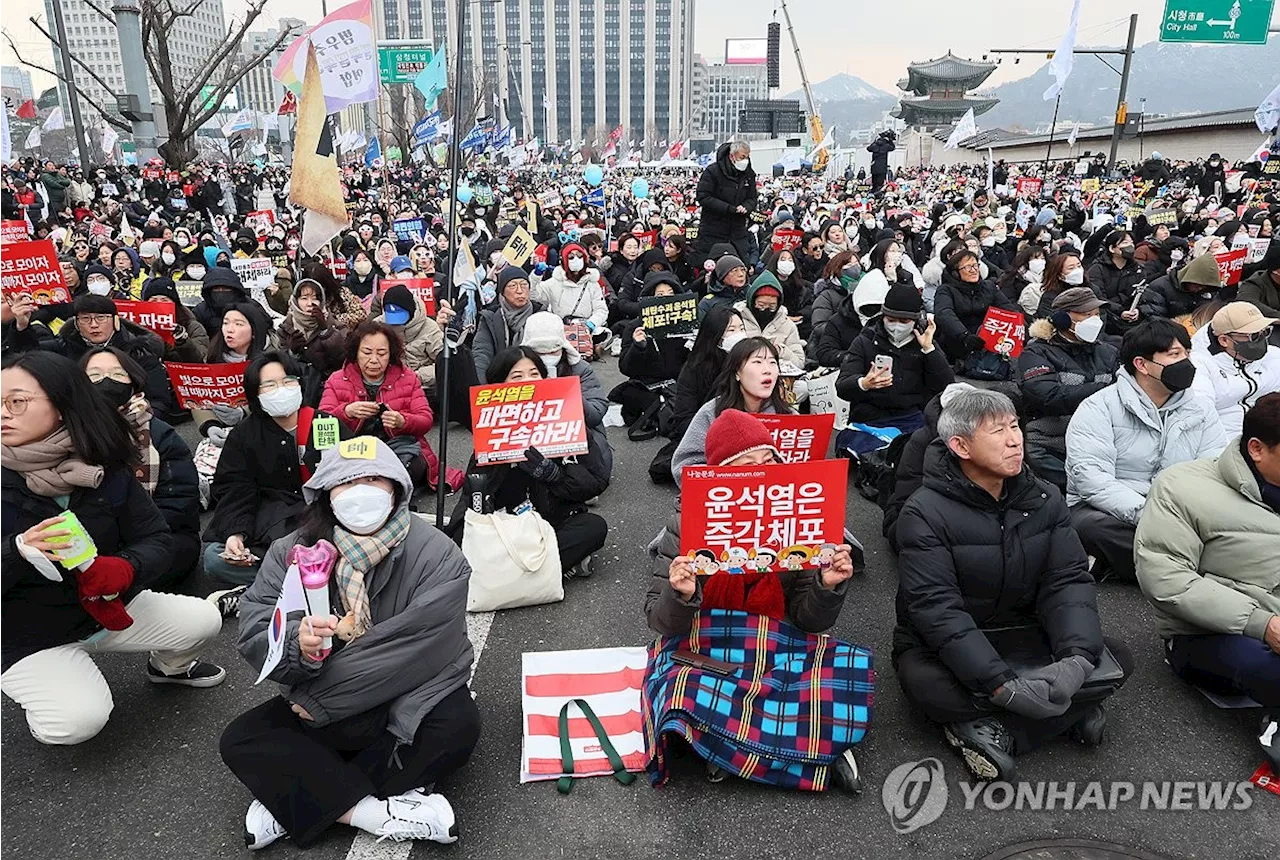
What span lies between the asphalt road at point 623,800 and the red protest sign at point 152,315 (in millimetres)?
4464

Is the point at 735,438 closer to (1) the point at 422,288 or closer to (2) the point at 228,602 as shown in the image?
(2) the point at 228,602

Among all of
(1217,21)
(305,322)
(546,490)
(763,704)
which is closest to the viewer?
(763,704)

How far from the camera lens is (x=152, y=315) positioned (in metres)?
7.62

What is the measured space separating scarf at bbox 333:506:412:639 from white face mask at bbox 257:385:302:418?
1866 millimetres

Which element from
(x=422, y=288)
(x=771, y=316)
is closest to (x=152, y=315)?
(x=422, y=288)

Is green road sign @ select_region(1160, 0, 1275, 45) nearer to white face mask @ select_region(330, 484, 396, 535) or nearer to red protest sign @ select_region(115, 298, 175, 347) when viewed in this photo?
red protest sign @ select_region(115, 298, 175, 347)

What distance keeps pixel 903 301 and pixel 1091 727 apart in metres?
3.04

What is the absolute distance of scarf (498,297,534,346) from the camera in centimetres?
735

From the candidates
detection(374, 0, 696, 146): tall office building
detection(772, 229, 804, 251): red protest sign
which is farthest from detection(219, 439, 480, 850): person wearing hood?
detection(374, 0, 696, 146): tall office building

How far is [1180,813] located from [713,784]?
5.55ft

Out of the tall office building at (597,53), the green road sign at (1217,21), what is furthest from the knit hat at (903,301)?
the tall office building at (597,53)

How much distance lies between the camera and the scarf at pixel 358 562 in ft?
9.61

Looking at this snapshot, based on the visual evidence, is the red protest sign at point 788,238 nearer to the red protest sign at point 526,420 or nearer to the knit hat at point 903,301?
the knit hat at point 903,301

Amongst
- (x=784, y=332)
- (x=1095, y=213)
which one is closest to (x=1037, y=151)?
(x=1095, y=213)
